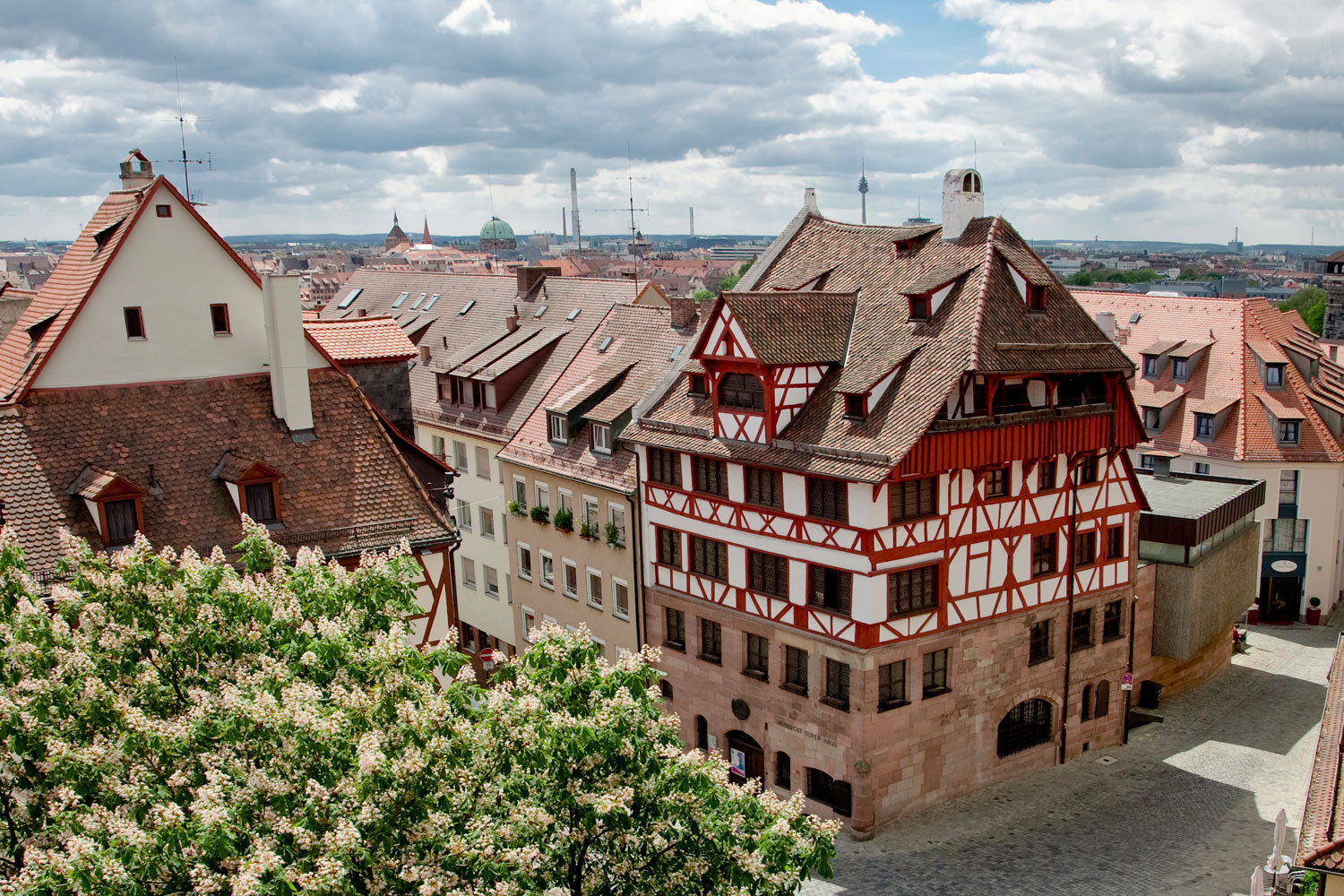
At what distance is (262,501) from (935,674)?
1750 cm

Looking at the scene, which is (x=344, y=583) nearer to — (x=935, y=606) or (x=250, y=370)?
(x=250, y=370)

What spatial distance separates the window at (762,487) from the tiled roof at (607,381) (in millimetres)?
4964

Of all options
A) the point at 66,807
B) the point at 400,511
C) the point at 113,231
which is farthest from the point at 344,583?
the point at 113,231

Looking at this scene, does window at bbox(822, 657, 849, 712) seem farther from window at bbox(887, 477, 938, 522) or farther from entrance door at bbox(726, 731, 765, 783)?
window at bbox(887, 477, 938, 522)

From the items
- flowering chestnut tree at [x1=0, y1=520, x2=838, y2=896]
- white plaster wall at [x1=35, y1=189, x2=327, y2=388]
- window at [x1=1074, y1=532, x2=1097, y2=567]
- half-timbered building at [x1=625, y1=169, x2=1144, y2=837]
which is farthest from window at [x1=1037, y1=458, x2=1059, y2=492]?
white plaster wall at [x1=35, y1=189, x2=327, y2=388]

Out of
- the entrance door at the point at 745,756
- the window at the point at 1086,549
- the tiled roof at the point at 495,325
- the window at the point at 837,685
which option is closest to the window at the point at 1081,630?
the window at the point at 1086,549

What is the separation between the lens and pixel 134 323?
27.1 meters

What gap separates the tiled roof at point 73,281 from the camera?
26359 millimetres

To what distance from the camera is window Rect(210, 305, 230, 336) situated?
2789cm

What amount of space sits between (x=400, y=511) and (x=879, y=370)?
12.5 meters

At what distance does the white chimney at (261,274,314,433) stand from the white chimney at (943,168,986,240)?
17973 mm

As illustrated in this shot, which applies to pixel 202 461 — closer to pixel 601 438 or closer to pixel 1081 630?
pixel 601 438

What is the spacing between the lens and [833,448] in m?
30.2

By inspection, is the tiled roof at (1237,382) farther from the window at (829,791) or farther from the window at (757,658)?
the window at (829,791)
